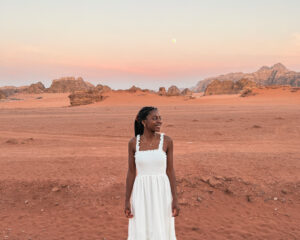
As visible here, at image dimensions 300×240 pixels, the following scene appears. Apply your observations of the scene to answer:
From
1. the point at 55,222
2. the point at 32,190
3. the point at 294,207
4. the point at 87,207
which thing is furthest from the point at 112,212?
the point at 294,207

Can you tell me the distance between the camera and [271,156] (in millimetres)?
9805

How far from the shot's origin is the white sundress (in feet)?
9.93

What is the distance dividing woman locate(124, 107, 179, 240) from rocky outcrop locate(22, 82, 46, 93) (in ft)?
376

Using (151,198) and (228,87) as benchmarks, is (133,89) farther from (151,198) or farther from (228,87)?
(151,198)

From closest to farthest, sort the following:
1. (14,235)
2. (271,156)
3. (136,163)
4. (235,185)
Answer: (136,163) < (14,235) < (235,185) < (271,156)

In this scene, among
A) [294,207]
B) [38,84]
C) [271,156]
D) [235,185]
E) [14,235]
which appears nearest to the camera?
[14,235]

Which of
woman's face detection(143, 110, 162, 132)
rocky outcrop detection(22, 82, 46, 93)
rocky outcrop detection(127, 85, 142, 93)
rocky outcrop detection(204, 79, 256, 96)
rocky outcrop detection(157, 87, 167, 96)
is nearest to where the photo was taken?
woman's face detection(143, 110, 162, 132)

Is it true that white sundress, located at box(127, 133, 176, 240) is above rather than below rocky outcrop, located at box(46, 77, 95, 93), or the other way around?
below

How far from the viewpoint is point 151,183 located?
3.08 meters

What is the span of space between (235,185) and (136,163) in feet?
17.3

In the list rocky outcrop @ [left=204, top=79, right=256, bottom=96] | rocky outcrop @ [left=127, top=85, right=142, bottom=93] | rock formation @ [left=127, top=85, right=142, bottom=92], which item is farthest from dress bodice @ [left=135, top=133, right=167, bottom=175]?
rocky outcrop @ [left=204, top=79, right=256, bottom=96]

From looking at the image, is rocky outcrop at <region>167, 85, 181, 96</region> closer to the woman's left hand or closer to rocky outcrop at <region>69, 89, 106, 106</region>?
rocky outcrop at <region>69, 89, 106, 106</region>

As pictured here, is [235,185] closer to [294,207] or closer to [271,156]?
[294,207]

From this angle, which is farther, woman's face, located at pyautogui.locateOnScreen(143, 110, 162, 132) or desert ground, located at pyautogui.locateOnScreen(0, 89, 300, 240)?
desert ground, located at pyautogui.locateOnScreen(0, 89, 300, 240)
